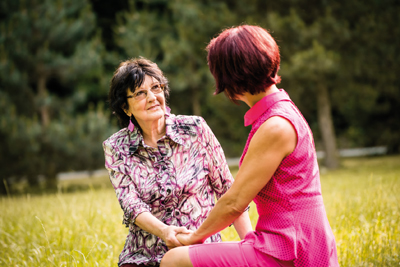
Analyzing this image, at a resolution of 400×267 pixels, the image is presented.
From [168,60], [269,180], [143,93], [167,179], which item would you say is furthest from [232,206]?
[168,60]

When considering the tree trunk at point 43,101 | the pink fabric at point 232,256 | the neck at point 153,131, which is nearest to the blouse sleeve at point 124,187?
the neck at point 153,131

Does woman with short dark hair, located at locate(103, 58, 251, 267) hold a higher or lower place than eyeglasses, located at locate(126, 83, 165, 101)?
lower

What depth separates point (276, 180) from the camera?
1628 mm

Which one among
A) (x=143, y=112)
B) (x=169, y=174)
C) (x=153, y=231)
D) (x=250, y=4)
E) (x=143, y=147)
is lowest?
(x=153, y=231)

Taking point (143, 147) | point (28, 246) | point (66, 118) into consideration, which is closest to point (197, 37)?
point (66, 118)

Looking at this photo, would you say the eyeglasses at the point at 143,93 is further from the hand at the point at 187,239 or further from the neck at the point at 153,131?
the hand at the point at 187,239

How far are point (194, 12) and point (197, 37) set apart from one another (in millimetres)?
840

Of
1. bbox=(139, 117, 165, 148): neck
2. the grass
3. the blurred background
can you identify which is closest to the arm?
bbox=(139, 117, 165, 148): neck

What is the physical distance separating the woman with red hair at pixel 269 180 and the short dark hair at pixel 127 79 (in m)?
0.84

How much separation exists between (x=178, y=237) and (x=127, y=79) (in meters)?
1.04

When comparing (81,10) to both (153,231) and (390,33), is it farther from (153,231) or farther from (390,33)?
(153,231)

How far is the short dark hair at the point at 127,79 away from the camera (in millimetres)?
2443

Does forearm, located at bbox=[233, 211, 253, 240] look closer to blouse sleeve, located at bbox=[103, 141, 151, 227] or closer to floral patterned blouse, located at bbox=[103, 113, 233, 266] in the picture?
floral patterned blouse, located at bbox=[103, 113, 233, 266]

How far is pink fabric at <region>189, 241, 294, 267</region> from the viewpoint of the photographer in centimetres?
162
